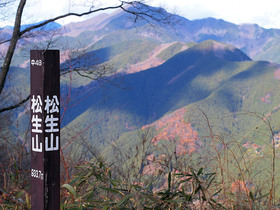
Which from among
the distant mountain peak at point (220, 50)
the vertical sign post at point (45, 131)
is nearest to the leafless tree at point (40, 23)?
the vertical sign post at point (45, 131)

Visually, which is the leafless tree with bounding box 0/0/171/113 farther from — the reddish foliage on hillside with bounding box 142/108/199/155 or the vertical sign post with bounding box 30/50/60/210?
the vertical sign post with bounding box 30/50/60/210

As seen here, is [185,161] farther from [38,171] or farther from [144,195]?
[38,171]

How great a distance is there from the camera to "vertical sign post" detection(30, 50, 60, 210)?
6.29ft

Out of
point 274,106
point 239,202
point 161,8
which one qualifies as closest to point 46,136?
point 239,202

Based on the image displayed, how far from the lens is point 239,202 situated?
2443 mm

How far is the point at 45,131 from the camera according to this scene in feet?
6.29

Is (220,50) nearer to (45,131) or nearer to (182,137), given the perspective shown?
(182,137)

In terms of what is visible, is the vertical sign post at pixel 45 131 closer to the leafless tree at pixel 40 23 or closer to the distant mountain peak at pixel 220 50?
the leafless tree at pixel 40 23

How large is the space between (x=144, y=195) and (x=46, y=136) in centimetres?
84

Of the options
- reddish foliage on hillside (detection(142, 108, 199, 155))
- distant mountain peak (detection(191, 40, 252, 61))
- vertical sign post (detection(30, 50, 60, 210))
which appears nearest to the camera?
vertical sign post (detection(30, 50, 60, 210))

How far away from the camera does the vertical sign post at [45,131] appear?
1.92 meters

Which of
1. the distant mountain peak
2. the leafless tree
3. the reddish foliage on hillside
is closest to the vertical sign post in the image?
the reddish foliage on hillside

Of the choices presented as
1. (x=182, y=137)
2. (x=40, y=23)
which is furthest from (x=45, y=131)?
(x=40, y=23)

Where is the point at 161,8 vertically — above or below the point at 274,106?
above
